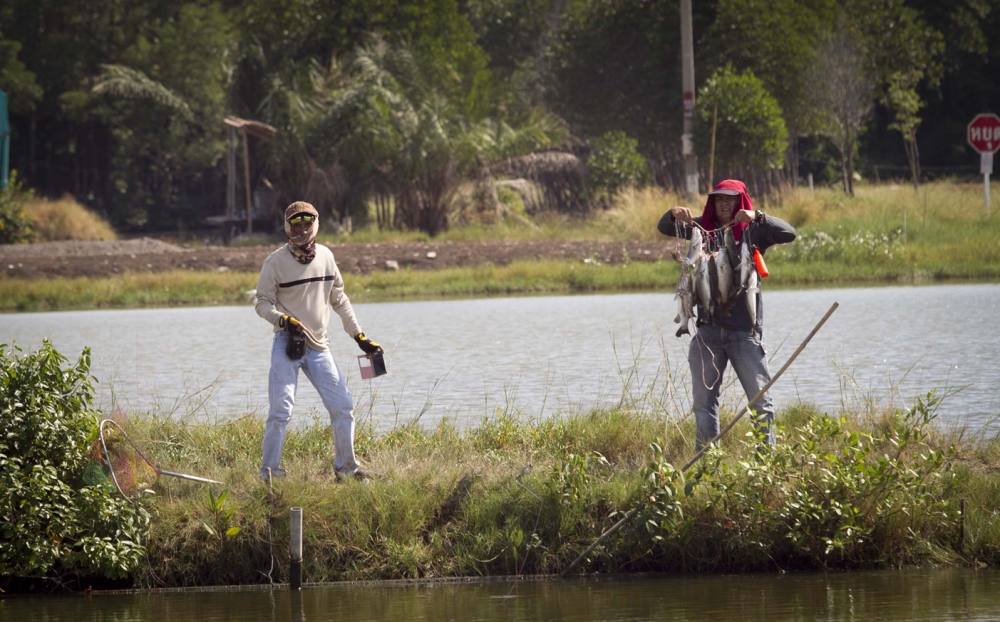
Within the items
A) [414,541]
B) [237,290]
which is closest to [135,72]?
[237,290]

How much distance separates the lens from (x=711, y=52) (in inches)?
1900

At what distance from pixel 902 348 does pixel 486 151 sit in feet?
75.6

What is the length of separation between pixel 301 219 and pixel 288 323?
2.13 ft

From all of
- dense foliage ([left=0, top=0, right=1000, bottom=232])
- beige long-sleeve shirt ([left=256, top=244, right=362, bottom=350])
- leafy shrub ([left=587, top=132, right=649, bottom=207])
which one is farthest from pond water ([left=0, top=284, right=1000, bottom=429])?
leafy shrub ([left=587, top=132, right=649, bottom=207])

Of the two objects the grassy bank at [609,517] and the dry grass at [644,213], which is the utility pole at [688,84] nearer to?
the dry grass at [644,213]

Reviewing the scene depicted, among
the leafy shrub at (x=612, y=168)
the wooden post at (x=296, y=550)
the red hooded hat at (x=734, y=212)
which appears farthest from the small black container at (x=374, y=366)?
the leafy shrub at (x=612, y=168)

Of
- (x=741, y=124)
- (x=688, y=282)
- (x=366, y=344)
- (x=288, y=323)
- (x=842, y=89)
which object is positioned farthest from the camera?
(x=842, y=89)

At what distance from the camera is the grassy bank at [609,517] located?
934cm

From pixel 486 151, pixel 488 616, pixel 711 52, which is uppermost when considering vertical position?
pixel 711 52

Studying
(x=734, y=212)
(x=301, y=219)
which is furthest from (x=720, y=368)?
(x=301, y=219)

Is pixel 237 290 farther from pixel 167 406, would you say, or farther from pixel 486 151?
pixel 167 406

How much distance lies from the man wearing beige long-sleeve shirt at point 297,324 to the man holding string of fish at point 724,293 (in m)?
2.10

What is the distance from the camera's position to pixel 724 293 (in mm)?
9898

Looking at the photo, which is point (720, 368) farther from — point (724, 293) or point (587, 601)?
point (587, 601)
